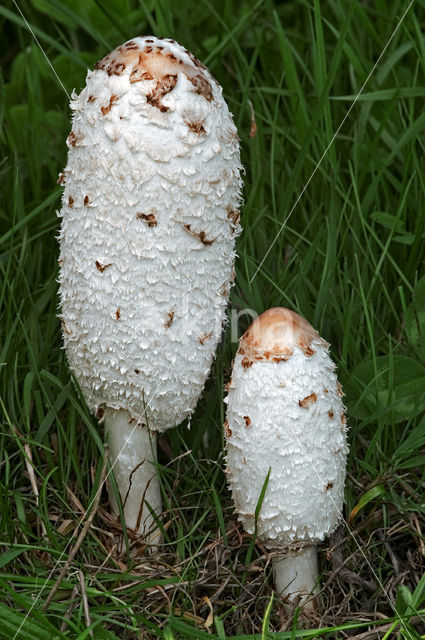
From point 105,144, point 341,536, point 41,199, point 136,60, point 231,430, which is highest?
point 136,60

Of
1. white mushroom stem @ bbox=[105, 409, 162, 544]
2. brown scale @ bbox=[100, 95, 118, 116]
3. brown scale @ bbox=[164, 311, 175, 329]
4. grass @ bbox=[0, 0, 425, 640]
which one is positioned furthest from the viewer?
white mushroom stem @ bbox=[105, 409, 162, 544]

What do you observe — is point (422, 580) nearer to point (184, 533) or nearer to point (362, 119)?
point (184, 533)

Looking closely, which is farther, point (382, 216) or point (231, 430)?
point (382, 216)

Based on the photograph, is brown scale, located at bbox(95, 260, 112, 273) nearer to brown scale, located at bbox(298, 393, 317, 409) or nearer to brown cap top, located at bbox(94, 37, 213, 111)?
brown cap top, located at bbox(94, 37, 213, 111)

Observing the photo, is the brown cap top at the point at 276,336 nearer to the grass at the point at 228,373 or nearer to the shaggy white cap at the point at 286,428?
the shaggy white cap at the point at 286,428

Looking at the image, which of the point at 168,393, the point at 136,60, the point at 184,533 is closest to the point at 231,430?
the point at 168,393

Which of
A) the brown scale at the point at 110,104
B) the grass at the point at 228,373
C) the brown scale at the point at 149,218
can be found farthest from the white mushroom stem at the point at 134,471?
the brown scale at the point at 110,104

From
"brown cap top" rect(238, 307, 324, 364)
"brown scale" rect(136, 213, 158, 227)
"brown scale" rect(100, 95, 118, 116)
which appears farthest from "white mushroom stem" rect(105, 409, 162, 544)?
"brown scale" rect(100, 95, 118, 116)
